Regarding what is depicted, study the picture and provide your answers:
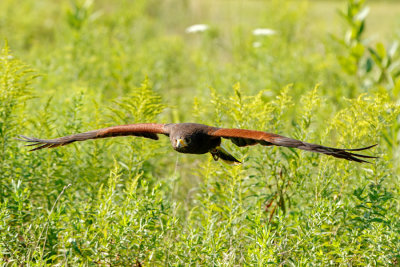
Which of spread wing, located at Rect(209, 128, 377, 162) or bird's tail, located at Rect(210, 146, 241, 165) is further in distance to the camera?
bird's tail, located at Rect(210, 146, 241, 165)

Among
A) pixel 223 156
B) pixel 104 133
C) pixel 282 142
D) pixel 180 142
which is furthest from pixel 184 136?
pixel 282 142

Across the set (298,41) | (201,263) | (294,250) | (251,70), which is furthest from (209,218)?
(298,41)

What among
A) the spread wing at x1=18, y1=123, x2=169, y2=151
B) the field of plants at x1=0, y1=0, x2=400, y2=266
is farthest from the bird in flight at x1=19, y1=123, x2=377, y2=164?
the field of plants at x1=0, y1=0, x2=400, y2=266

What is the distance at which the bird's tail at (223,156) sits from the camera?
3414mm

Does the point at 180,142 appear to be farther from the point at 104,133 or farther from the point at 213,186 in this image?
the point at 104,133

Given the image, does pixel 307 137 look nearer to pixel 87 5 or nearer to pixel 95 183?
pixel 95 183

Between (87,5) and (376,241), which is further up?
(87,5)

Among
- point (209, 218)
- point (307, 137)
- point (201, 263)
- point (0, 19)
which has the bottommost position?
point (201, 263)

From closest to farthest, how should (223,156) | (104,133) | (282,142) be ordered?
(282,142), (104,133), (223,156)

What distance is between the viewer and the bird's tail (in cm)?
341

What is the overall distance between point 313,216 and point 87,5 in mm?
6016

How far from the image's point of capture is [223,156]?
3.54 metres

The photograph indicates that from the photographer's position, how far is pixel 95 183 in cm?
362

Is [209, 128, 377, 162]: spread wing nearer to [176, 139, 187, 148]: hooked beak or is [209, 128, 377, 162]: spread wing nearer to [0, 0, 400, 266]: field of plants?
[0, 0, 400, 266]: field of plants
